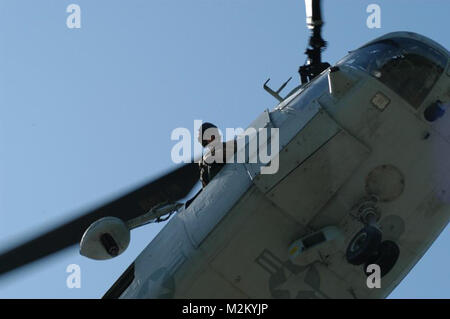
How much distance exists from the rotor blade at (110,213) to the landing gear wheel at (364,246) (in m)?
4.02

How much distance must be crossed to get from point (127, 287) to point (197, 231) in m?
1.63

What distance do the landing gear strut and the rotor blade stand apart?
3.94 metres

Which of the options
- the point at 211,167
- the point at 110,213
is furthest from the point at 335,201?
the point at 110,213

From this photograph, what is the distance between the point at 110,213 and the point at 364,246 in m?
4.98

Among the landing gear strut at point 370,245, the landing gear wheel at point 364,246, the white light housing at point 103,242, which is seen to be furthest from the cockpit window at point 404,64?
the white light housing at point 103,242

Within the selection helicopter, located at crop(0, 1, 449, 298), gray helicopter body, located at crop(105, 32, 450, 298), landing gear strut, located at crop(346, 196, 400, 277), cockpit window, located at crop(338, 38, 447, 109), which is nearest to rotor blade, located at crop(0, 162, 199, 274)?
helicopter, located at crop(0, 1, 449, 298)

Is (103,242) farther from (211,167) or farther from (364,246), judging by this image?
(364,246)

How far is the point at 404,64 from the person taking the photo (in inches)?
547

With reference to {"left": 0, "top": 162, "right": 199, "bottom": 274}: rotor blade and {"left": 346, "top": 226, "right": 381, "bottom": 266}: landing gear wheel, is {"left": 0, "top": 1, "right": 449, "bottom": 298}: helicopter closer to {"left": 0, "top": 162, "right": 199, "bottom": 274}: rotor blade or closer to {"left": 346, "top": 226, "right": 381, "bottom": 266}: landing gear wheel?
{"left": 346, "top": 226, "right": 381, "bottom": 266}: landing gear wheel

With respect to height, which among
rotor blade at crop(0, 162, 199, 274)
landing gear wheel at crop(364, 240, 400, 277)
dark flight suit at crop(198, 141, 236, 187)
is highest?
dark flight suit at crop(198, 141, 236, 187)

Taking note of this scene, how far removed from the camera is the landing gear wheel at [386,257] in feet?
43.6

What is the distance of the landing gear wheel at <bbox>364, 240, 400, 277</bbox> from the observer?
43.6ft

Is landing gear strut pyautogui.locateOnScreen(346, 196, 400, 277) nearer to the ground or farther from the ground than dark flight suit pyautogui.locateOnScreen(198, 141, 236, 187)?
nearer to the ground

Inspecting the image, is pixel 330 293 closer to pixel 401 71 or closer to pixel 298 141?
pixel 298 141
